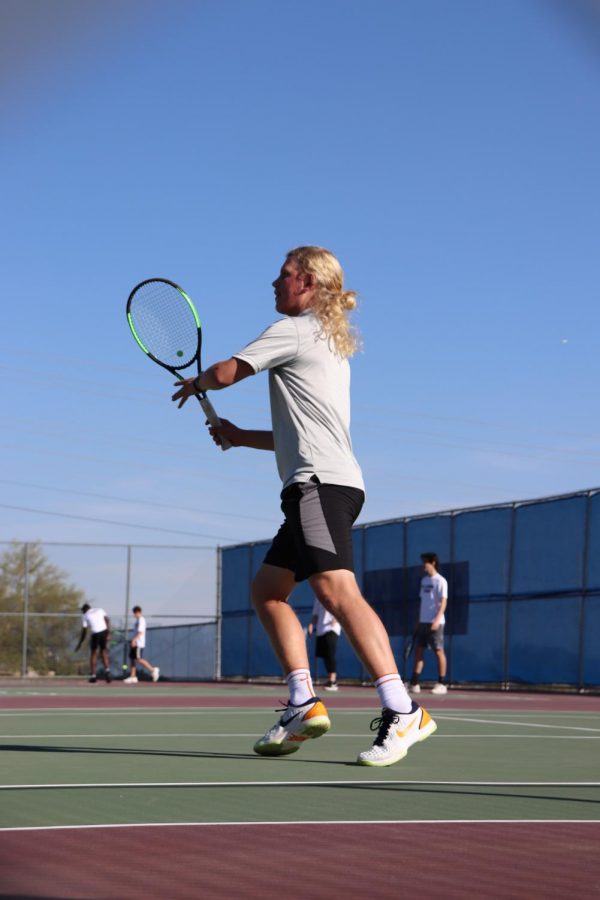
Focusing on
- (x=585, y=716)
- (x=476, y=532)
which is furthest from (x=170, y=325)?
(x=476, y=532)

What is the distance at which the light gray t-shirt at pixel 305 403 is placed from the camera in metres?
6.26

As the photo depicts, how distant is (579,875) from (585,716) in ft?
31.3

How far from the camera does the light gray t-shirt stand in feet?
20.5

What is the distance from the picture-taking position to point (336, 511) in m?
6.21

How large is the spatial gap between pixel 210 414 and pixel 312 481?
684 mm

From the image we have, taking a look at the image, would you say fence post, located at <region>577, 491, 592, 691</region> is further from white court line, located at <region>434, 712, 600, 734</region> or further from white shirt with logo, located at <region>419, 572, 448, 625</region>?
white court line, located at <region>434, 712, 600, 734</region>

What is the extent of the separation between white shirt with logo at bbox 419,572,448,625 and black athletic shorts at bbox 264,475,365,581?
1276cm

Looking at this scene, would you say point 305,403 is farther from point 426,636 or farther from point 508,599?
point 508,599

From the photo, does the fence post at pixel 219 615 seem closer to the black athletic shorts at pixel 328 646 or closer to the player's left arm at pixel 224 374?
the black athletic shorts at pixel 328 646

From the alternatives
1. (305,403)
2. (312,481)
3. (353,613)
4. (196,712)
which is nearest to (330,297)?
(305,403)

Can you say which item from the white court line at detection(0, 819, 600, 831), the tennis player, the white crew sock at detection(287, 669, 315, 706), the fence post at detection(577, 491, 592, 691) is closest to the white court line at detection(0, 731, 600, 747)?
the white crew sock at detection(287, 669, 315, 706)

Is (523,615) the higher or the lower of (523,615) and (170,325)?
the lower

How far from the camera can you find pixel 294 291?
21.5ft

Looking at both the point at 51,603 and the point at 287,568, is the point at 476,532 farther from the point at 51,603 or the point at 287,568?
the point at 287,568
